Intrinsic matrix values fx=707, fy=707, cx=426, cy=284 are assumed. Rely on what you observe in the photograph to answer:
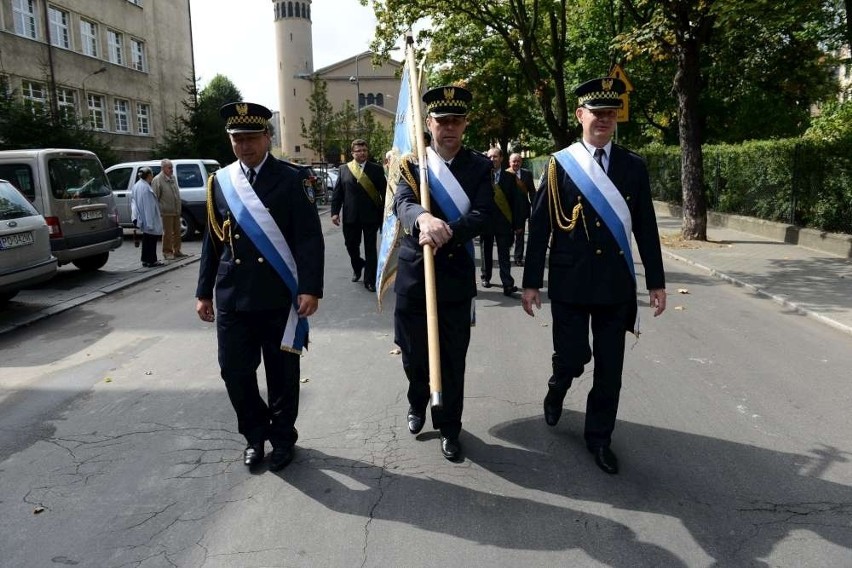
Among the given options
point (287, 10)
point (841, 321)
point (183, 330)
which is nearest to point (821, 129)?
point (841, 321)

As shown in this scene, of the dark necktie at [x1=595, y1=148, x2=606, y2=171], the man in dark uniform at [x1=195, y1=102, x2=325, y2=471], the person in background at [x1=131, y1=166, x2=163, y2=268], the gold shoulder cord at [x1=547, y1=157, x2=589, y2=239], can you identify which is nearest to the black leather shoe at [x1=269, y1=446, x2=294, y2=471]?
the man in dark uniform at [x1=195, y1=102, x2=325, y2=471]

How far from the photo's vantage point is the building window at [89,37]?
3002 cm

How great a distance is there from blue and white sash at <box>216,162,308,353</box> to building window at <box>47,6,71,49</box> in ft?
94.0

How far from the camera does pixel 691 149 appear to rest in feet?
47.1

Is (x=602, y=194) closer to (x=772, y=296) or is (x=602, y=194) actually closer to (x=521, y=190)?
(x=772, y=296)

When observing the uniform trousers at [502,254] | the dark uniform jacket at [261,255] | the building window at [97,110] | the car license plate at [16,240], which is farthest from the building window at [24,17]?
the dark uniform jacket at [261,255]

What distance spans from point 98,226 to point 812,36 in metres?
21.0

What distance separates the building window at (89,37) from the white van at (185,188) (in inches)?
615

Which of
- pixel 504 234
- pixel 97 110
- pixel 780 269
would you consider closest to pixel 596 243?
pixel 504 234

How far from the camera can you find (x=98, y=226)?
446 inches

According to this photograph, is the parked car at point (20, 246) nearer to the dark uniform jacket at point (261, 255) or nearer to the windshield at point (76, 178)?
the windshield at point (76, 178)

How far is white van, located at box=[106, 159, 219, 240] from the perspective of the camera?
54.7ft

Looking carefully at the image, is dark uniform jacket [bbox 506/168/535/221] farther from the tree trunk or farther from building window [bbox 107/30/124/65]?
building window [bbox 107/30/124/65]

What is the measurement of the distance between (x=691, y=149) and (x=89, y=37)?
26946 mm
